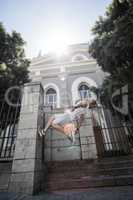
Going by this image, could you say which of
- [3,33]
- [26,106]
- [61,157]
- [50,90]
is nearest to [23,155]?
[26,106]

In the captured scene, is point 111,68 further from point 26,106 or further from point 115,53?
point 26,106

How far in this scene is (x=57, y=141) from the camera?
16.7 ft

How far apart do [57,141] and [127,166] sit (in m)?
2.56

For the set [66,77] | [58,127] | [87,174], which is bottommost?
[87,174]

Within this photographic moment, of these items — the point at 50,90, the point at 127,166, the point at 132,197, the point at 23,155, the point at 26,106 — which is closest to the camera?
the point at 132,197

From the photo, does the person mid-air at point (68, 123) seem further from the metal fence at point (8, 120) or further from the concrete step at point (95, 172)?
the metal fence at point (8, 120)

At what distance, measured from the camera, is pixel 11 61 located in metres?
6.79

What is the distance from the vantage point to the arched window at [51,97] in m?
10.6

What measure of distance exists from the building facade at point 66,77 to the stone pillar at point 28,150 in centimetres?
603

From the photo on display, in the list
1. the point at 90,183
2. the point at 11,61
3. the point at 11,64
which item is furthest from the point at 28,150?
the point at 11,61

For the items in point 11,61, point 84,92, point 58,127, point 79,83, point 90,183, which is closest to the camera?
point 90,183

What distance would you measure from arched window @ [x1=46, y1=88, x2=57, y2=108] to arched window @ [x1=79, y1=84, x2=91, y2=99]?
88.8 inches

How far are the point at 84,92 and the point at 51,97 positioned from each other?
9.44ft

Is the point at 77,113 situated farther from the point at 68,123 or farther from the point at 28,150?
the point at 28,150
